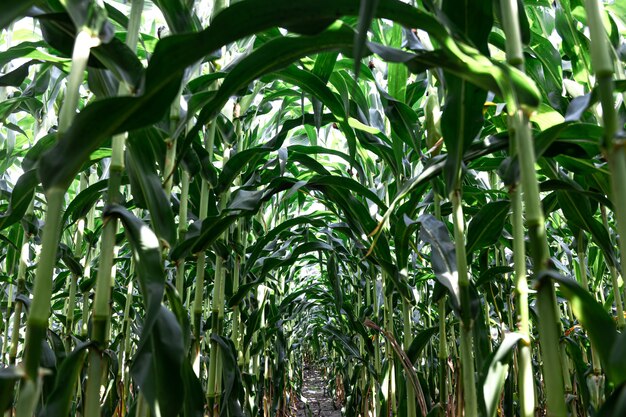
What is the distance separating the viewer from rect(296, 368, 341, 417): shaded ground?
17.8ft

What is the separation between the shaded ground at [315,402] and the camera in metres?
5.44

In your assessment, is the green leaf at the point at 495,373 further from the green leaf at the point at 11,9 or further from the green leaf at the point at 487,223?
the green leaf at the point at 11,9

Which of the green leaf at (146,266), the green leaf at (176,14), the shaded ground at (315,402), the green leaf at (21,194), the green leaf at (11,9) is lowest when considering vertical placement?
the shaded ground at (315,402)

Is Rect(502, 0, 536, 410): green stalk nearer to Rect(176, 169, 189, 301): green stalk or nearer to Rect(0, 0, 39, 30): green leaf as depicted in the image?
Rect(0, 0, 39, 30): green leaf

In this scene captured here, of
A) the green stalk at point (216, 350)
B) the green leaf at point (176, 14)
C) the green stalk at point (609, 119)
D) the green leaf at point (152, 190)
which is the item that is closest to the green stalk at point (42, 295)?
the green leaf at point (152, 190)

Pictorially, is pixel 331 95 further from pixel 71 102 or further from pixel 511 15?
pixel 71 102

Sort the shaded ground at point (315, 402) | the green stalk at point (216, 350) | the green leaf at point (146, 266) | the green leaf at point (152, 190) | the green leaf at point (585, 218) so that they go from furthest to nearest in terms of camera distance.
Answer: the shaded ground at point (315, 402), the green stalk at point (216, 350), the green leaf at point (585, 218), the green leaf at point (152, 190), the green leaf at point (146, 266)

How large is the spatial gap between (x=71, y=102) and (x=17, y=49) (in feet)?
2.50

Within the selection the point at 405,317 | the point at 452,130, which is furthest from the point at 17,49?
the point at 405,317

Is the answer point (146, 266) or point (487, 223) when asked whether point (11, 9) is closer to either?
point (146, 266)

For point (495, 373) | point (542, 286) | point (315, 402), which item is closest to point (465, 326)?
point (495, 373)

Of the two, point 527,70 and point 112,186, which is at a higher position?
point 527,70

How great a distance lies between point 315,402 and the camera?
305 inches

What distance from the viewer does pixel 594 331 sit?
2.34ft
